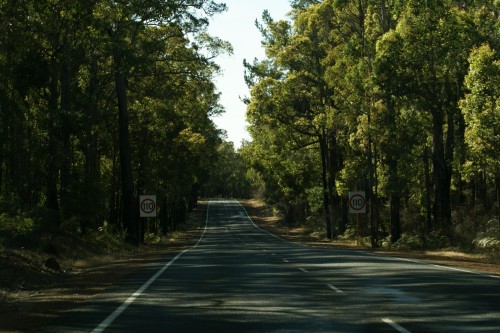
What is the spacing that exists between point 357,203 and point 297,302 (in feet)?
96.9

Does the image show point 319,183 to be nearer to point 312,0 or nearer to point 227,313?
point 312,0

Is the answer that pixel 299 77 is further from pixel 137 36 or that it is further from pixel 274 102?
pixel 137 36

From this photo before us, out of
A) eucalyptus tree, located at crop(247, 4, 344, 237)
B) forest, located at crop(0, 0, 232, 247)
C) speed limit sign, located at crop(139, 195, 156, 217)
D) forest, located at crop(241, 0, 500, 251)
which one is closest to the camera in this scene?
forest, located at crop(0, 0, 232, 247)

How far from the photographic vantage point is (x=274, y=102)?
182ft

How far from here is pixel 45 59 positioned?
32.8 m

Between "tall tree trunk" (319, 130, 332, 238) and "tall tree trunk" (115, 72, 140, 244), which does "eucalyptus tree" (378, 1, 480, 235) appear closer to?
"tall tree trunk" (115, 72, 140, 244)

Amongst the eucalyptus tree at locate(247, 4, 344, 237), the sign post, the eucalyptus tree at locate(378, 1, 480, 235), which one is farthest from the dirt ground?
the eucalyptus tree at locate(247, 4, 344, 237)

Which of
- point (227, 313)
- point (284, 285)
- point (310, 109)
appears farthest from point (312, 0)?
point (227, 313)

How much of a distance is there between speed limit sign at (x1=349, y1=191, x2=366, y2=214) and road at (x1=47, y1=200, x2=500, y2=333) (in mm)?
21638

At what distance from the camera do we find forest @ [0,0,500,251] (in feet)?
99.5

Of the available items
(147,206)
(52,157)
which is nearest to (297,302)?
(52,157)

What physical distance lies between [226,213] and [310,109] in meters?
76.8

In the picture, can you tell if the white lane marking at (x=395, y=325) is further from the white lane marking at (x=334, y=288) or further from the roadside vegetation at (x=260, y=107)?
the roadside vegetation at (x=260, y=107)

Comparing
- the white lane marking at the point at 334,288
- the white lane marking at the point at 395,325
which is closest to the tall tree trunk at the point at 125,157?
the white lane marking at the point at 334,288
